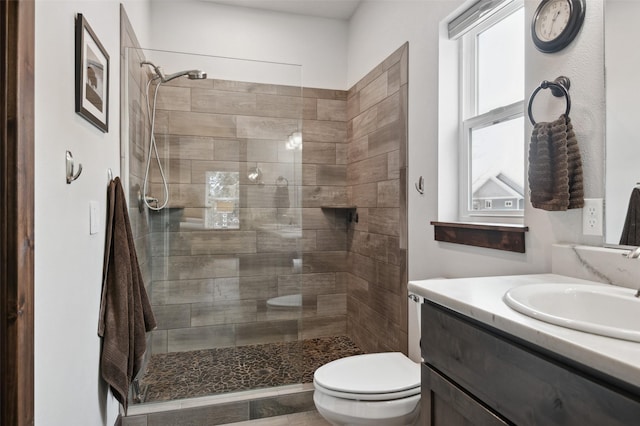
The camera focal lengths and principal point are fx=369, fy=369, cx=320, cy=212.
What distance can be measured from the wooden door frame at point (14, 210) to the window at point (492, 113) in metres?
1.78

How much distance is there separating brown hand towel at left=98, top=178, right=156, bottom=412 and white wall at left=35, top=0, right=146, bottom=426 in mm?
56

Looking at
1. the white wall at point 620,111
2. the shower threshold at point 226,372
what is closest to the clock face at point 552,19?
the white wall at point 620,111

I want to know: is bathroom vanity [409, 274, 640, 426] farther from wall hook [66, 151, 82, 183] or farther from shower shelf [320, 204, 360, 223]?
shower shelf [320, 204, 360, 223]

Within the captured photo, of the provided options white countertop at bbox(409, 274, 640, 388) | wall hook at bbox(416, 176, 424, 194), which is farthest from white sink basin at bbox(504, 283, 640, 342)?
wall hook at bbox(416, 176, 424, 194)

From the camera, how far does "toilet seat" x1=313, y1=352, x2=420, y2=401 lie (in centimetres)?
152

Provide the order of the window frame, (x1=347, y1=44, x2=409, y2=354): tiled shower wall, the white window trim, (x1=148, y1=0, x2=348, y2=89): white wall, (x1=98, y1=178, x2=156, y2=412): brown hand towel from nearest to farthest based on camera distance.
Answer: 1. (x1=98, y1=178, x2=156, y2=412): brown hand towel
2. the white window trim
3. the window frame
4. (x1=347, y1=44, x2=409, y2=354): tiled shower wall
5. (x1=148, y1=0, x2=348, y2=89): white wall

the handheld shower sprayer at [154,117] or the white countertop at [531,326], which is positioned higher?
the handheld shower sprayer at [154,117]

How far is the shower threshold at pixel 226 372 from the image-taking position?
2.20m

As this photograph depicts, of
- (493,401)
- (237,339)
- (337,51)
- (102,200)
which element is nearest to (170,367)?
(237,339)

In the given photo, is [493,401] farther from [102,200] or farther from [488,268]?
[102,200]

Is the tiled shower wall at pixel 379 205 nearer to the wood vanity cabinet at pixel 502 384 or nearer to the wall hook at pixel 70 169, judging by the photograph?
the wood vanity cabinet at pixel 502 384

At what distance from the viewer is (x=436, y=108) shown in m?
1.99

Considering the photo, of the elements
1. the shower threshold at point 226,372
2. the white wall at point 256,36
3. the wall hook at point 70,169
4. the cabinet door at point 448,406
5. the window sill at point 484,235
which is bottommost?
the shower threshold at point 226,372

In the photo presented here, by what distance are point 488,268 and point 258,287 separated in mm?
1627
